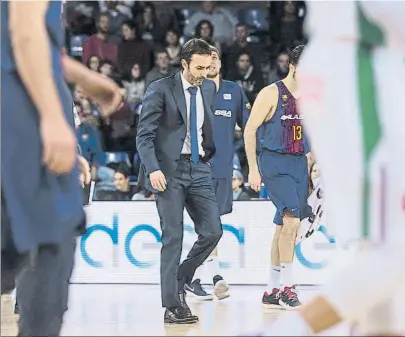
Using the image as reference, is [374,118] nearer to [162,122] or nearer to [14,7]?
[14,7]

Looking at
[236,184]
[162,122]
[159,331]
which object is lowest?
[159,331]

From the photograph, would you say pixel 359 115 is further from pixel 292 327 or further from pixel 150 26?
pixel 150 26

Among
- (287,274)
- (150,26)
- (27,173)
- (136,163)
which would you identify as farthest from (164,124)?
(150,26)

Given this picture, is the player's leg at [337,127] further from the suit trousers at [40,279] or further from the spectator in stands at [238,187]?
the spectator in stands at [238,187]

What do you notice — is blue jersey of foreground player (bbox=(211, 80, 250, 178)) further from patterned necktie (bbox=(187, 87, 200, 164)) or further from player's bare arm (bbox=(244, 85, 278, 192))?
patterned necktie (bbox=(187, 87, 200, 164))

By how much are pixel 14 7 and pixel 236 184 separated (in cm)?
666

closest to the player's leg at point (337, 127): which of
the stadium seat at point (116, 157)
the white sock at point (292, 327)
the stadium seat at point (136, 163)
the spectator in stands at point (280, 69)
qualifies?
the white sock at point (292, 327)

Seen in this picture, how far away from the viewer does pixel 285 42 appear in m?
13.3

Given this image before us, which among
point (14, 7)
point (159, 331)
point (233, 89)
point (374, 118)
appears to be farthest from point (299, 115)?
point (14, 7)

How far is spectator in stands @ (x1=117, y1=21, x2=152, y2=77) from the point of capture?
12812 millimetres

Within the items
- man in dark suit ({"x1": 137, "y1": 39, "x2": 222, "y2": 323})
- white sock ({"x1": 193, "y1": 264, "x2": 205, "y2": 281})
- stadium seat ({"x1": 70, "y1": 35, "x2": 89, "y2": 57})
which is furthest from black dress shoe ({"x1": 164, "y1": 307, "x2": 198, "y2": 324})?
stadium seat ({"x1": 70, "y1": 35, "x2": 89, "y2": 57})

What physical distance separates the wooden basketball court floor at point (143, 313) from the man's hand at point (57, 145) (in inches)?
96.3

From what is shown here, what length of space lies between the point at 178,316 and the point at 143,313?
642mm

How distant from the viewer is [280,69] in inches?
492
